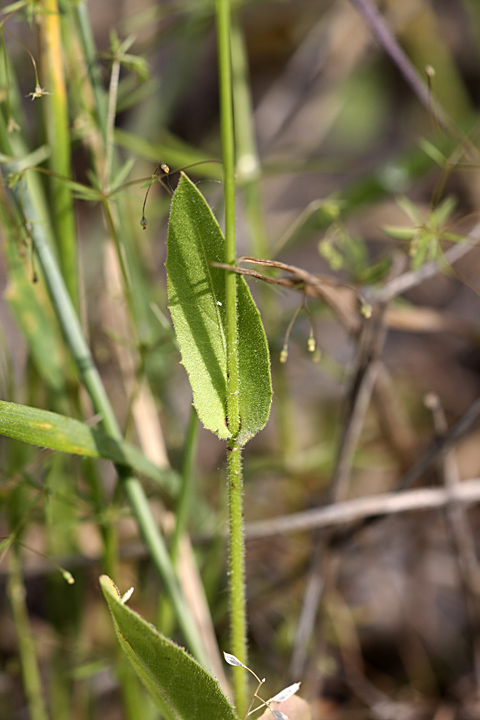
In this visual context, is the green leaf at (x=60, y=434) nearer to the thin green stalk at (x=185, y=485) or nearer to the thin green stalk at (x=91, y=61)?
the thin green stalk at (x=185, y=485)

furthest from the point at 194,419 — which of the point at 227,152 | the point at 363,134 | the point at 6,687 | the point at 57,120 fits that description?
the point at 363,134

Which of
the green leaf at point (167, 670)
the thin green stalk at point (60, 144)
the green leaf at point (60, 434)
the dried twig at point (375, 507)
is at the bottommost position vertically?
the dried twig at point (375, 507)

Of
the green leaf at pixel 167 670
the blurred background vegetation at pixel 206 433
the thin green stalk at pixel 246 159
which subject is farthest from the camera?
the thin green stalk at pixel 246 159

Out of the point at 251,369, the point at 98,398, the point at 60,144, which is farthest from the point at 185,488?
the point at 60,144

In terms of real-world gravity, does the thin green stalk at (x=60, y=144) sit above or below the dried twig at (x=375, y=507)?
A: above

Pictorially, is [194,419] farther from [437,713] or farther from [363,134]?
[363,134]

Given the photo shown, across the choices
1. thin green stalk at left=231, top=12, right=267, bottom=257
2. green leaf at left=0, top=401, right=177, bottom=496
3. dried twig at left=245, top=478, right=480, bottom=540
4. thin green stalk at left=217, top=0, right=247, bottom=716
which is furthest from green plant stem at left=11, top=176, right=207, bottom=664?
thin green stalk at left=231, top=12, right=267, bottom=257

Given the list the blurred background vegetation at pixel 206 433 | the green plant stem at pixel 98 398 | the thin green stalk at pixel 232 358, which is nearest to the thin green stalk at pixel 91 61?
the blurred background vegetation at pixel 206 433
